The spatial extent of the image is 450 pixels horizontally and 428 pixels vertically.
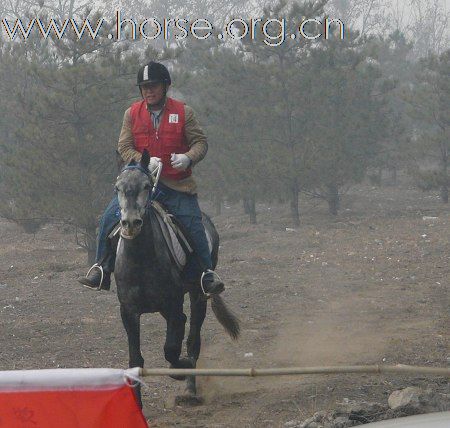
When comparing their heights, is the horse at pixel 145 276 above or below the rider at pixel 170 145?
below

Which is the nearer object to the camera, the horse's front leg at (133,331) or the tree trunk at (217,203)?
the horse's front leg at (133,331)

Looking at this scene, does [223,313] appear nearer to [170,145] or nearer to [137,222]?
[170,145]

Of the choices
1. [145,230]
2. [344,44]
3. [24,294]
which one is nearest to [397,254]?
[24,294]

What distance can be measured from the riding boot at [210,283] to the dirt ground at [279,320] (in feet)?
2.99

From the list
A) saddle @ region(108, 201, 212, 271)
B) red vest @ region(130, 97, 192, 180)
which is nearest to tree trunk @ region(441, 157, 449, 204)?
red vest @ region(130, 97, 192, 180)

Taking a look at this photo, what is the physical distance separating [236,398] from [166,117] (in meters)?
2.40

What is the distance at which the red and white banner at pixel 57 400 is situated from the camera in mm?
3682

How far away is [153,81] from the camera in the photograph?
7629 millimetres

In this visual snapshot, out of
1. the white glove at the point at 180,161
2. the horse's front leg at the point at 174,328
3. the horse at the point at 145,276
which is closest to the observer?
the horse at the point at 145,276

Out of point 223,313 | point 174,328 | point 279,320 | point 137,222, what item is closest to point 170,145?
point 137,222

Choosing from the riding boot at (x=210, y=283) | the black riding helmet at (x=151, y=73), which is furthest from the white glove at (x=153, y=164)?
the riding boot at (x=210, y=283)

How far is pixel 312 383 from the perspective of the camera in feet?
25.9

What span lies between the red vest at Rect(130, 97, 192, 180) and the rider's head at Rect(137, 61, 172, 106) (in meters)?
0.12

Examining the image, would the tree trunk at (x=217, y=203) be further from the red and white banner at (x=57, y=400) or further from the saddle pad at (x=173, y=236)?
the red and white banner at (x=57, y=400)
